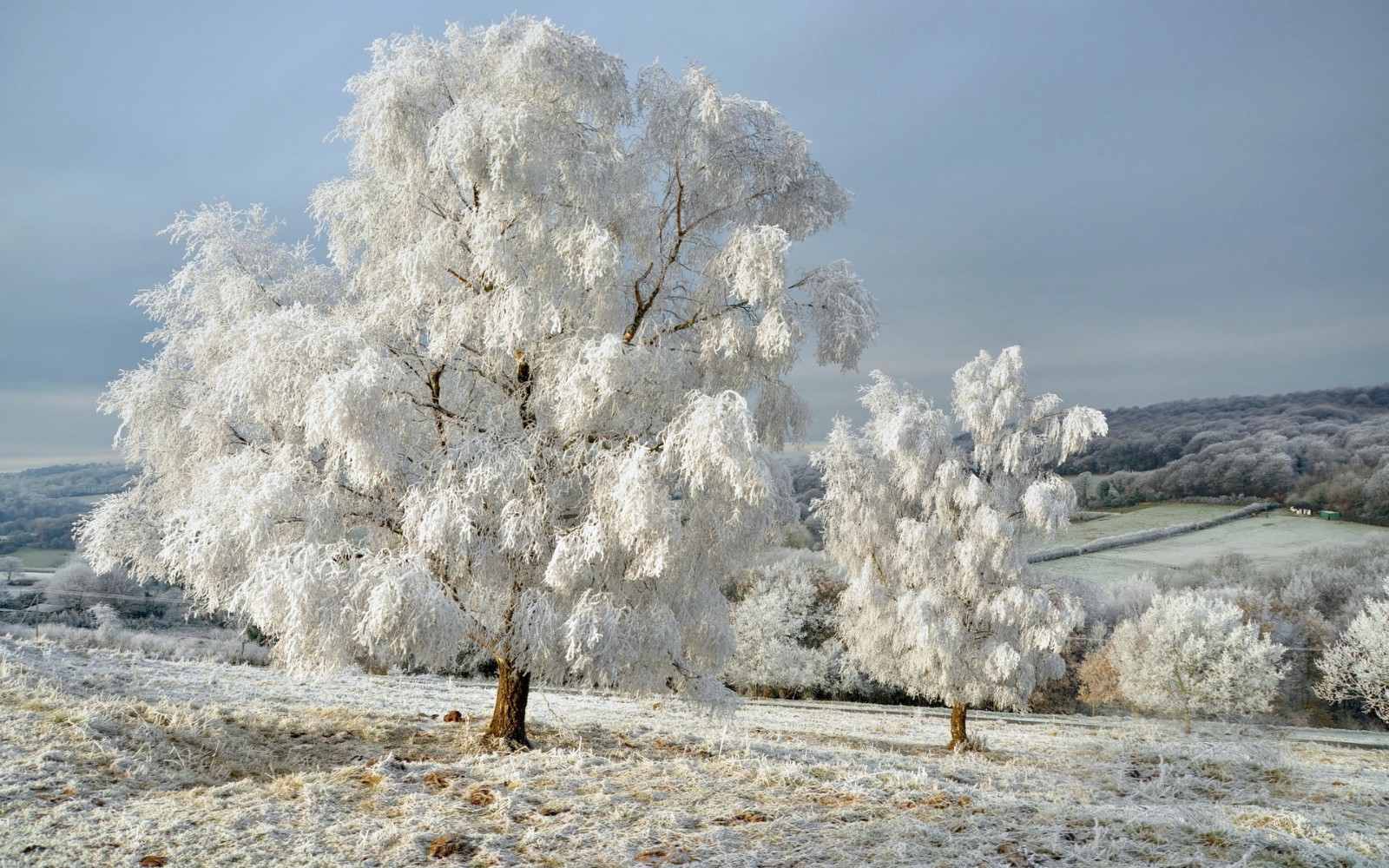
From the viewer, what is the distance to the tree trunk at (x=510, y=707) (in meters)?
9.20

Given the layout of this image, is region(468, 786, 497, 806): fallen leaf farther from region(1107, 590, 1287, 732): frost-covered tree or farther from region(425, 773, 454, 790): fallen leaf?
region(1107, 590, 1287, 732): frost-covered tree

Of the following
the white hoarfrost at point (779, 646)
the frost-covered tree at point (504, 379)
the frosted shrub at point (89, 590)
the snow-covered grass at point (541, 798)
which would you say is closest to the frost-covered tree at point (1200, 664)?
the white hoarfrost at point (779, 646)

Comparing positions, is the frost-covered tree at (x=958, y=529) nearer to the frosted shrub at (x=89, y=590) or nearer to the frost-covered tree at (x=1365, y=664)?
Answer: the frost-covered tree at (x=1365, y=664)

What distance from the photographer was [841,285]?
9977 mm

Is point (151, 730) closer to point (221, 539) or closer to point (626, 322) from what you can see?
point (221, 539)

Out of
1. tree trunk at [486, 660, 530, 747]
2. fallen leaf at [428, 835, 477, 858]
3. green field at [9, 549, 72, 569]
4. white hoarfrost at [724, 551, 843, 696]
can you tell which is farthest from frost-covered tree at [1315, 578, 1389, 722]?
green field at [9, 549, 72, 569]

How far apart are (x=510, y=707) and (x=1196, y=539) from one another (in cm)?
3800

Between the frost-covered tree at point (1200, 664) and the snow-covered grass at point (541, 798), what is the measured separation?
45.8 feet

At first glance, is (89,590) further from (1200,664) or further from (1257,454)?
(1257,454)

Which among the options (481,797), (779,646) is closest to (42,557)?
(779,646)

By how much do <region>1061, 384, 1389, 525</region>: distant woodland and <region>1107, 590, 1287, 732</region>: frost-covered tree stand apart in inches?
391

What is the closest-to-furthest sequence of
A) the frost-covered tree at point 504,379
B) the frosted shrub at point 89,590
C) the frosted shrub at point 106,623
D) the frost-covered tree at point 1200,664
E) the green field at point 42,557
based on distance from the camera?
the frost-covered tree at point 504,379, the frosted shrub at point 106,623, the frost-covered tree at point 1200,664, the frosted shrub at point 89,590, the green field at point 42,557

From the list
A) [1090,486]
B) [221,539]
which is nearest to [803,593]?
[1090,486]

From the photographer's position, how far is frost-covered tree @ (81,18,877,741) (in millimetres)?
7859
